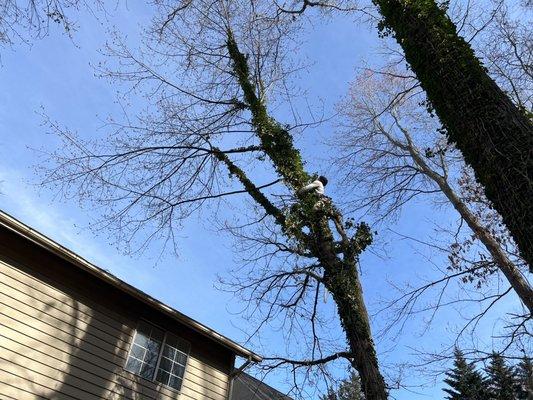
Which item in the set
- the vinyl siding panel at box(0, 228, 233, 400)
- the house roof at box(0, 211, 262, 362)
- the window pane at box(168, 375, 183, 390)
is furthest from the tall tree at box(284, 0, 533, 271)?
the window pane at box(168, 375, 183, 390)

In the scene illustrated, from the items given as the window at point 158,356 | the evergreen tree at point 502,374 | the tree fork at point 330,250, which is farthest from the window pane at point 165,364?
the evergreen tree at point 502,374

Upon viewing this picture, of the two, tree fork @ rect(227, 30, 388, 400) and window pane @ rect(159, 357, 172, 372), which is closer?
tree fork @ rect(227, 30, 388, 400)

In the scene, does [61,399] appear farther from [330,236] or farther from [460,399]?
[460,399]

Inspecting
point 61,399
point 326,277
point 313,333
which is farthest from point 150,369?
point 326,277

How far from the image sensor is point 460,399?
70.7 feet

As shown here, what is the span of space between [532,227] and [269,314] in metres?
5.30

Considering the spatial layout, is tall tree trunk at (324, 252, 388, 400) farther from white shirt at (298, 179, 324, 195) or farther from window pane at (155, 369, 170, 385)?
window pane at (155, 369, 170, 385)

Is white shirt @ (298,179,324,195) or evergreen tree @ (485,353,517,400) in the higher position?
white shirt @ (298,179,324,195)

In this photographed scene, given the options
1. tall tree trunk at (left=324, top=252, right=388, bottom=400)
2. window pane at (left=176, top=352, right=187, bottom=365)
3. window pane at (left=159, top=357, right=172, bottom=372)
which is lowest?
tall tree trunk at (left=324, top=252, right=388, bottom=400)

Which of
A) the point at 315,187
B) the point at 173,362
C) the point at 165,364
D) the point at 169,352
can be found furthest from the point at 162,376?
the point at 315,187

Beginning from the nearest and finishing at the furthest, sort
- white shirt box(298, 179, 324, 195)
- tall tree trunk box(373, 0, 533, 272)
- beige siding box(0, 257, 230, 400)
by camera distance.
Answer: tall tree trunk box(373, 0, 533, 272) < beige siding box(0, 257, 230, 400) < white shirt box(298, 179, 324, 195)

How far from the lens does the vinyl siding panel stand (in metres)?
6.91

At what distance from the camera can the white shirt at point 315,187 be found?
751 centimetres

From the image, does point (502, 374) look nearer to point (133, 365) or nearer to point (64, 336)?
point (133, 365)
